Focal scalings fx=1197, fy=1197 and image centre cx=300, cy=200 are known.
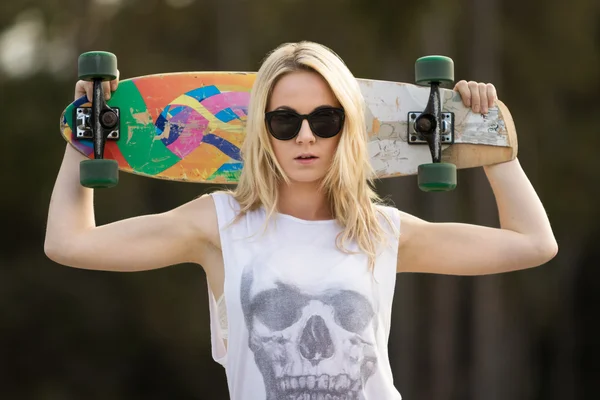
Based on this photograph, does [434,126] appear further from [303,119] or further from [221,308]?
[221,308]

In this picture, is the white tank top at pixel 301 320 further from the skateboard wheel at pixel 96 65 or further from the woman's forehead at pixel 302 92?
the skateboard wheel at pixel 96 65

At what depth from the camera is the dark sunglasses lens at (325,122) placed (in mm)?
3205

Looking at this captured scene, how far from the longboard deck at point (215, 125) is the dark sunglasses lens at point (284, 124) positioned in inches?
25.9

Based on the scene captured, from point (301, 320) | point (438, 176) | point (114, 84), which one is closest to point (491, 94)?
point (438, 176)

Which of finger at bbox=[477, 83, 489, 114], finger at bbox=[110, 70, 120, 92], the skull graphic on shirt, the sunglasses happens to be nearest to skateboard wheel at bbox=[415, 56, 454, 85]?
finger at bbox=[477, 83, 489, 114]

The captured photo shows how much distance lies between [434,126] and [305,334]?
92 centimetres

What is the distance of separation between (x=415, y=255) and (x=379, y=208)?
0.54 feet

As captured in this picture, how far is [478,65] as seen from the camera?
1384 cm

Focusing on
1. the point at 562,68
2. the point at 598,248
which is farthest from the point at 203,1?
the point at 598,248

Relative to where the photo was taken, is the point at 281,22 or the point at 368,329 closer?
the point at 368,329

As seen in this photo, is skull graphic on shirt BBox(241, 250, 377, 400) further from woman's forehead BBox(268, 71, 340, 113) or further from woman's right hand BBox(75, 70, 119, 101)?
woman's right hand BBox(75, 70, 119, 101)

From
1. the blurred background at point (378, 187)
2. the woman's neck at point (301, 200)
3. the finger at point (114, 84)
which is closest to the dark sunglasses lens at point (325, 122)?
the woman's neck at point (301, 200)

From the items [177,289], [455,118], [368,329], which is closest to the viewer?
[368,329]

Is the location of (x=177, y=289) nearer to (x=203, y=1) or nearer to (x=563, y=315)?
(x=203, y=1)
